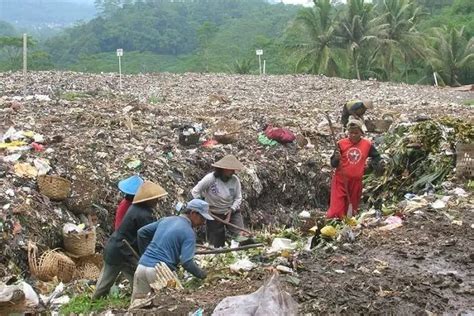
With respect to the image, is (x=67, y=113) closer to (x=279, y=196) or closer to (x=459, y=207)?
(x=279, y=196)

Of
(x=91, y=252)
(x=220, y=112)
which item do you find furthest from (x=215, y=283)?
(x=220, y=112)

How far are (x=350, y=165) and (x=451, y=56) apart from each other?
2705cm

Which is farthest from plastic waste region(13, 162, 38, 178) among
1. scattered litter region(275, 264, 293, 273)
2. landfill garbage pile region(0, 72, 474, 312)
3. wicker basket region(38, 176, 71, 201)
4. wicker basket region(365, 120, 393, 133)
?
wicker basket region(365, 120, 393, 133)

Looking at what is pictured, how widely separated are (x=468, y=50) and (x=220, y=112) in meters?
22.9

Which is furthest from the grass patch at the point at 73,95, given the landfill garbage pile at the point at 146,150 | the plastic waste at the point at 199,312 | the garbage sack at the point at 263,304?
the garbage sack at the point at 263,304

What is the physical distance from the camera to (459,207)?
5977 millimetres

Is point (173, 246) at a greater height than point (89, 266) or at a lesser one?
greater

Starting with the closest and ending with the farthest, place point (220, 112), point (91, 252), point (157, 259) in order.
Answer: point (157, 259), point (91, 252), point (220, 112)

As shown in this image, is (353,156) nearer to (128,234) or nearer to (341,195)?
(341,195)

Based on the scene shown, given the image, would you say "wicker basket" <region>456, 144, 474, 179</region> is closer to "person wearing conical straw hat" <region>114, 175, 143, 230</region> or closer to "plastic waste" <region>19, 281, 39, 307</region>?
"person wearing conical straw hat" <region>114, 175, 143, 230</region>

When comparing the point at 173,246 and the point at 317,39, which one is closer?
the point at 173,246

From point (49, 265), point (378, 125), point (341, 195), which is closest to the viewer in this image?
point (49, 265)

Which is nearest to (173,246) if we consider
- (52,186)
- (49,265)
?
(49,265)

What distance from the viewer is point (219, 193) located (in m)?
6.54
